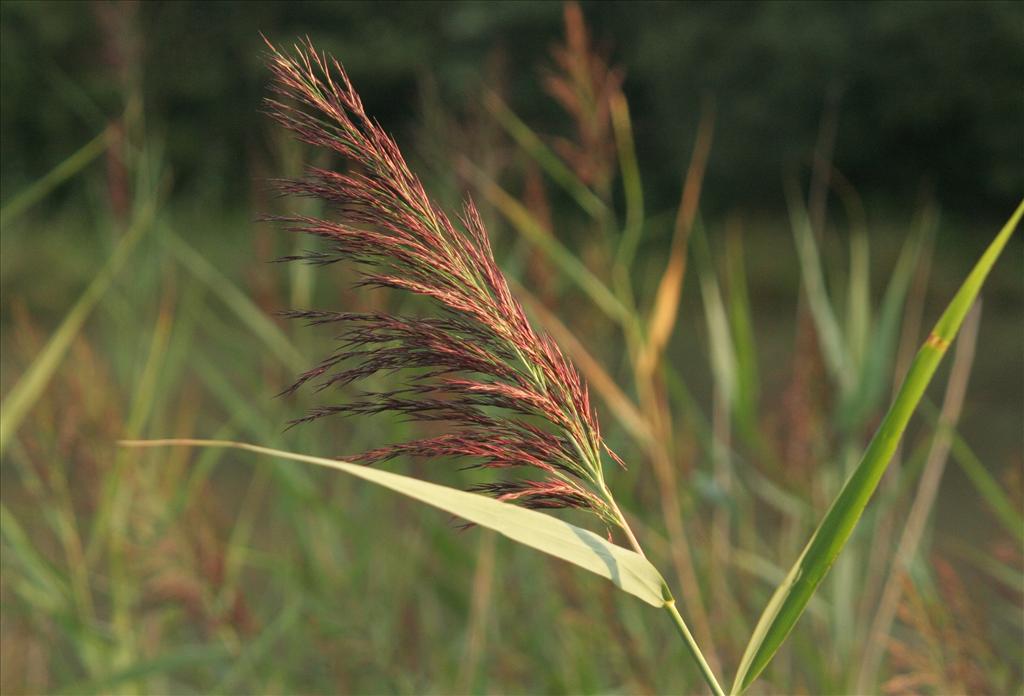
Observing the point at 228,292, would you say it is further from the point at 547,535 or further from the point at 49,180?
the point at 547,535

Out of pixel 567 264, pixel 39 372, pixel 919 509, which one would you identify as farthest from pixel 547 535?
pixel 919 509

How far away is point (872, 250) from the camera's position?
7832 millimetres

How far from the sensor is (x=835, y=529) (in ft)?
1.17

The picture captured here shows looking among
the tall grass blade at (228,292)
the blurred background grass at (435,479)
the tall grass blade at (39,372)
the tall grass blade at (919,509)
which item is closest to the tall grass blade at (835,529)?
the blurred background grass at (435,479)

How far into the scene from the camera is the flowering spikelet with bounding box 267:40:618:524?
1.10ft

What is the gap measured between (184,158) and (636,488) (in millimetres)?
10053

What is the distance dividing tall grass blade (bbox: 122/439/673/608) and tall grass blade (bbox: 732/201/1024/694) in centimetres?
4

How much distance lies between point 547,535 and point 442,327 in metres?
0.07

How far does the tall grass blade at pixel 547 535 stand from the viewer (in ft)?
1.09

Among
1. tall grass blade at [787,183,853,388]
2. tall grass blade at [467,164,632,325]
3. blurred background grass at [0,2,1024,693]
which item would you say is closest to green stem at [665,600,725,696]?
blurred background grass at [0,2,1024,693]

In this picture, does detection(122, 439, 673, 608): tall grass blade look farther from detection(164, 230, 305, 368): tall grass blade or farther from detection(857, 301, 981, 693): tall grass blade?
detection(164, 230, 305, 368): tall grass blade

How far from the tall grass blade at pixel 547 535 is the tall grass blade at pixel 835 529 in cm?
4

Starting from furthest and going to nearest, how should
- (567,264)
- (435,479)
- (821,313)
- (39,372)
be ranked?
(435,479), (821,313), (567,264), (39,372)

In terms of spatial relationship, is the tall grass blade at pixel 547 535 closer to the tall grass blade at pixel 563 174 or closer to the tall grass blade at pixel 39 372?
the tall grass blade at pixel 39 372
